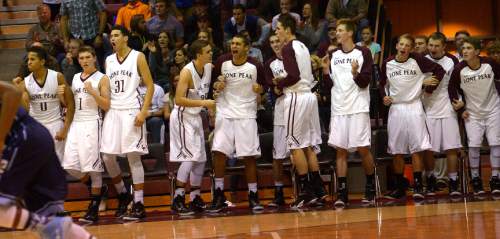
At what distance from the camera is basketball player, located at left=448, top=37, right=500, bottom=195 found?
11.0 meters

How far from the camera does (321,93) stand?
11.8 meters

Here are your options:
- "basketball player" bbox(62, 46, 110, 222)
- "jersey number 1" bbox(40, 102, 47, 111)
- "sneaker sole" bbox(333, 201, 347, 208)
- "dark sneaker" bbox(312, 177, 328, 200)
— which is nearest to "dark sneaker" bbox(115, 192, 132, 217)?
"basketball player" bbox(62, 46, 110, 222)

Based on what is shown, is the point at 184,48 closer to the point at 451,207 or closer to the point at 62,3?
the point at 62,3

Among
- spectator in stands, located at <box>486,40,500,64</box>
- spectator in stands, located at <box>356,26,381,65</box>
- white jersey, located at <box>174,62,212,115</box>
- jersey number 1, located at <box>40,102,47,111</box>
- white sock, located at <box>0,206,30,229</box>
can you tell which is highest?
spectator in stands, located at <box>356,26,381,65</box>

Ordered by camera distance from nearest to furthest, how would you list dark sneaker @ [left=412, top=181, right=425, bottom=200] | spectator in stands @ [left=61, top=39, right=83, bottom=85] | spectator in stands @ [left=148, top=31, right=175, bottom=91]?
1. dark sneaker @ [left=412, top=181, right=425, bottom=200]
2. spectator in stands @ [left=61, top=39, right=83, bottom=85]
3. spectator in stands @ [left=148, top=31, right=175, bottom=91]

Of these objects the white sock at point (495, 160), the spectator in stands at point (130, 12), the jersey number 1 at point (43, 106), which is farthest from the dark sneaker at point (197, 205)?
the spectator in stands at point (130, 12)

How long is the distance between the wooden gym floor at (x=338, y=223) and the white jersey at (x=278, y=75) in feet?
3.73

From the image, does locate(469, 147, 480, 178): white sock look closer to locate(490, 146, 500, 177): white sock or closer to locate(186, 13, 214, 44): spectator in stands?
locate(490, 146, 500, 177): white sock

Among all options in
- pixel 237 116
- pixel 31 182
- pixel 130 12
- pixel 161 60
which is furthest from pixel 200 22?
pixel 31 182

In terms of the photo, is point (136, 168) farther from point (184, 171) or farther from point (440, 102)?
point (440, 102)

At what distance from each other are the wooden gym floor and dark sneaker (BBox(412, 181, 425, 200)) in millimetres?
116

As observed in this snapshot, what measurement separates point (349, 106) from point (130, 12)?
5.60 m

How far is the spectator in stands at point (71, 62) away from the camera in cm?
1293

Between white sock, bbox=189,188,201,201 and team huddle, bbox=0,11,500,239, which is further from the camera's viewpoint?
white sock, bbox=189,188,201,201
